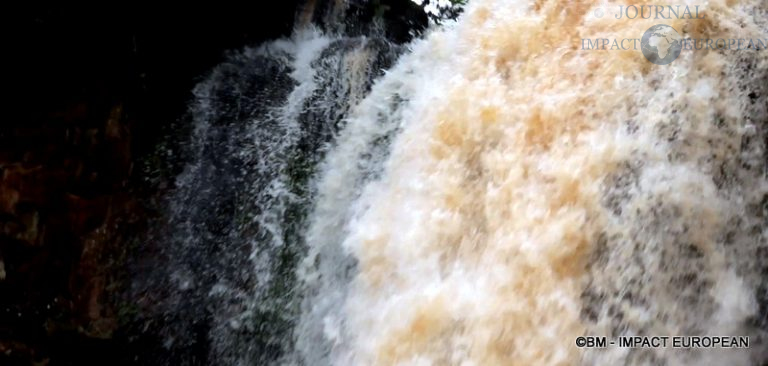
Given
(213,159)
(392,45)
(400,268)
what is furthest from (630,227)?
(213,159)

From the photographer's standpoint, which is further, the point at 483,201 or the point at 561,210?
the point at 483,201

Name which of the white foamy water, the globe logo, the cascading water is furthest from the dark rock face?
the globe logo

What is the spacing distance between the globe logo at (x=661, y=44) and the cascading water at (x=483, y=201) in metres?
0.04

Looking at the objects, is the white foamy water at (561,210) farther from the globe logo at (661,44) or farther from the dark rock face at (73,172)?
the dark rock face at (73,172)

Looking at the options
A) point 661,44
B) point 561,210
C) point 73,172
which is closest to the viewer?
point 561,210

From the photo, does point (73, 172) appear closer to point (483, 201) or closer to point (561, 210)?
point (483, 201)

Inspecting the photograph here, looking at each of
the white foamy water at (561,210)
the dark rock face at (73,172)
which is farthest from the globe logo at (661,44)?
the dark rock face at (73,172)

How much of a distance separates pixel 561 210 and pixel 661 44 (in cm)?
86

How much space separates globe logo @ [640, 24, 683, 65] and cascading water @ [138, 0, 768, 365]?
39 mm

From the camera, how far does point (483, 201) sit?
2484mm

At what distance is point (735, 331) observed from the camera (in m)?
2.01

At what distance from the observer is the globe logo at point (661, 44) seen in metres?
2.38

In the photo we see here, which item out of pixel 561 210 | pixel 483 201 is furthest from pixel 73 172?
pixel 561 210

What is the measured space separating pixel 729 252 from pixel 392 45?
2294 millimetres
